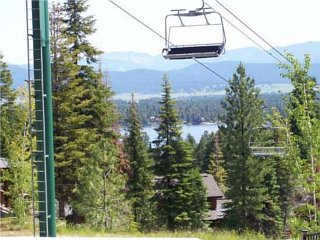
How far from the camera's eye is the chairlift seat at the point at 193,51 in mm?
5843

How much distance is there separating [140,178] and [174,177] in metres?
1.43

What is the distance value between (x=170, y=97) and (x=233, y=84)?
218 cm

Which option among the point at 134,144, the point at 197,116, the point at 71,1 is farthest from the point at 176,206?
the point at 197,116

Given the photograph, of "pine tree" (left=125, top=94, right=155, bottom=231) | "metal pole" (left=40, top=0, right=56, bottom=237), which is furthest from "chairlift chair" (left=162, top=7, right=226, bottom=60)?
"pine tree" (left=125, top=94, right=155, bottom=231)

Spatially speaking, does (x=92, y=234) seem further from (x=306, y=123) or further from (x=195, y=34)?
(x=195, y=34)

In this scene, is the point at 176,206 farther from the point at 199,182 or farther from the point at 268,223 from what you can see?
the point at 268,223

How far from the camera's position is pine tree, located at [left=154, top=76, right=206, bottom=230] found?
21125 mm

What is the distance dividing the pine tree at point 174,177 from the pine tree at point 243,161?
3.74ft

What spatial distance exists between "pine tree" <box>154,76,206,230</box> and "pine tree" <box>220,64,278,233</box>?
1.14m

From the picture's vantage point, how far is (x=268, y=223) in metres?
22.7

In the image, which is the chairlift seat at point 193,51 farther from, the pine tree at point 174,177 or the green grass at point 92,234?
the pine tree at point 174,177

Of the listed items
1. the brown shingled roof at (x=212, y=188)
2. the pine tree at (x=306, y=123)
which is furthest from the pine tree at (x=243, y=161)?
the pine tree at (x=306, y=123)

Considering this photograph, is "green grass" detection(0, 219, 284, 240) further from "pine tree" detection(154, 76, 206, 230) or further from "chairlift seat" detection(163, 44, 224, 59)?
"pine tree" detection(154, 76, 206, 230)

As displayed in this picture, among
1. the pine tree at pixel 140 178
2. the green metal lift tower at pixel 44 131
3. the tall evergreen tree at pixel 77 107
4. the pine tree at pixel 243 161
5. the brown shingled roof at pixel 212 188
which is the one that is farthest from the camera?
the brown shingled roof at pixel 212 188
